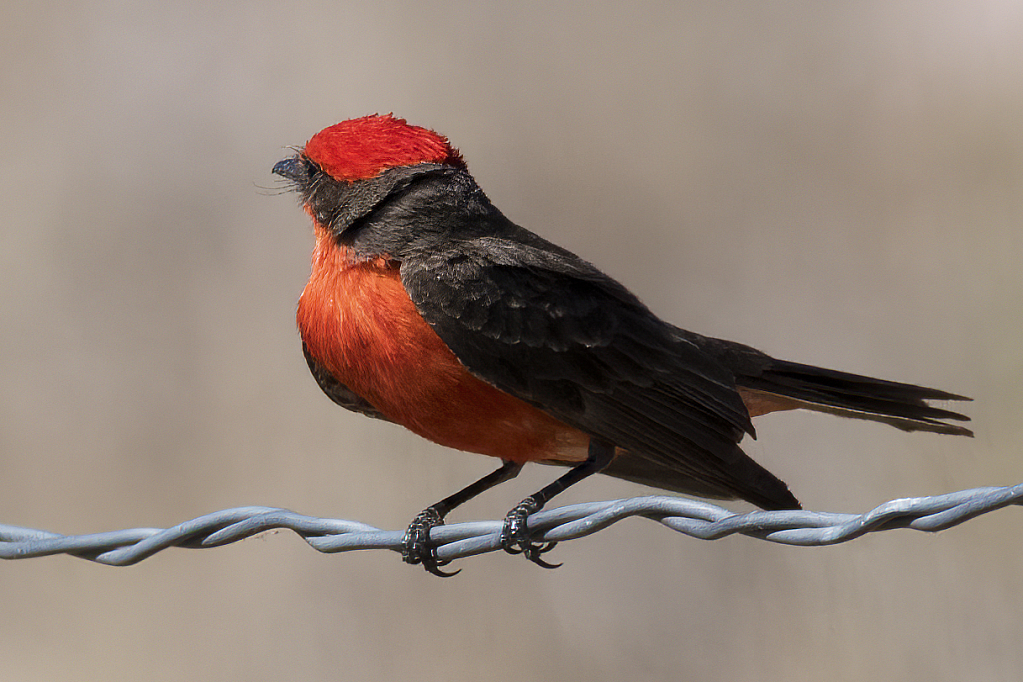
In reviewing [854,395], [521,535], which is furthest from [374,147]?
[854,395]

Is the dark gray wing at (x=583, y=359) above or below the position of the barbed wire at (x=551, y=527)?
above

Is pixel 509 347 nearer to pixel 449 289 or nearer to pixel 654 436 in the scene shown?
pixel 449 289

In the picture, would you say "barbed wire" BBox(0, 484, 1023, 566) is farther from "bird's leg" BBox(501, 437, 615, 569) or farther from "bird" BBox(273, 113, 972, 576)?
"bird" BBox(273, 113, 972, 576)

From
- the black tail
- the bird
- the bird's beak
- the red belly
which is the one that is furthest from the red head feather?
the black tail

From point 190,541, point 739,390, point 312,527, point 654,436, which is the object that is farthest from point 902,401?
point 190,541

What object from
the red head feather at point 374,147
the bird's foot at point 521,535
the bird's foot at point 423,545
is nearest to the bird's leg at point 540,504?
the bird's foot at point 521,535

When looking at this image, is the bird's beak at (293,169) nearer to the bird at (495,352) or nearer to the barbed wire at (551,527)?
the bird at (495,352)
